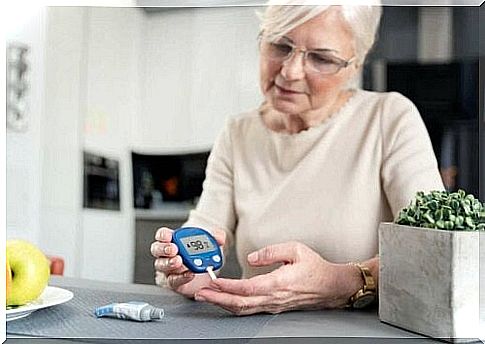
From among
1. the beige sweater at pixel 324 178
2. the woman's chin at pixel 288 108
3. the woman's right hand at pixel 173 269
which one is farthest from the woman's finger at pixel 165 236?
the woman's chin at pixel 288 108

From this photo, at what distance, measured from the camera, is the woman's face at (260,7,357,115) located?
2.91 ft

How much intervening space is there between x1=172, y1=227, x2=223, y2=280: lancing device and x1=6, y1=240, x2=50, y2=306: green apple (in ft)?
0.47

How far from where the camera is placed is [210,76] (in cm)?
96

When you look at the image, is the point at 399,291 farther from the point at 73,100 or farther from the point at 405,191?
the point at 73,100

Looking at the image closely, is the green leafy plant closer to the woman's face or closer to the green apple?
the woman's face

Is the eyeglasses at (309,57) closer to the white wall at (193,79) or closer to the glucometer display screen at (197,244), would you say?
the white wall at (193,79)

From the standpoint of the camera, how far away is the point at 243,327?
77 centimetres

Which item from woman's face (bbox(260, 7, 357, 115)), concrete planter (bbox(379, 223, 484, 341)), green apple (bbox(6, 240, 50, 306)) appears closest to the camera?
concrete planter (bbox(379, 223, 484, 341))

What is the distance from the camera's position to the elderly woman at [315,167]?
0.84 m

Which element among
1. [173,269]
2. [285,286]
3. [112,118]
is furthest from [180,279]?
[112,118]

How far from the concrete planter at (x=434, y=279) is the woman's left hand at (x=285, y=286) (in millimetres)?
89

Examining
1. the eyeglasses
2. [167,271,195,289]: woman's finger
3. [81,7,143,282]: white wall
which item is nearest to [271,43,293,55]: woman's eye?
the eyeglasses

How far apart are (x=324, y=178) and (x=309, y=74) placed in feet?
0.41

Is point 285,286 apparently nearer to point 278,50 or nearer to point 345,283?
point 345,283
